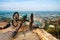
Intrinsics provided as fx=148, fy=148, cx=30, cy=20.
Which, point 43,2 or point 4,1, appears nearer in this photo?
point 4,1

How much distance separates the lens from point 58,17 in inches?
306

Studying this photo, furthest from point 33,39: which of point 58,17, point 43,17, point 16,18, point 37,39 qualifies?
point 58,17

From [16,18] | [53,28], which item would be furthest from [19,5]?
[16,18]

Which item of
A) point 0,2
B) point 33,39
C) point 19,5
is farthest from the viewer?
point 19,5

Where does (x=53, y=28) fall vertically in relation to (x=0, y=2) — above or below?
below

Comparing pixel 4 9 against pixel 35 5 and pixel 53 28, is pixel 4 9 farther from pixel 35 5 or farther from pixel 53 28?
pixel 53 28

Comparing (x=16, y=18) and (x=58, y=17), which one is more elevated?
(x=16, y=18)

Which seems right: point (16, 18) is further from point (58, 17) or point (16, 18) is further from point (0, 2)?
point (58, 17)

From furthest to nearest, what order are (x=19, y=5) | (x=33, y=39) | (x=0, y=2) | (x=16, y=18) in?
1. (x=19, y=5)
2. (x=0, y=2)
3. (x=16, y=18)
4. (x=33, y=39)

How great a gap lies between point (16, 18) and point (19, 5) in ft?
11.3

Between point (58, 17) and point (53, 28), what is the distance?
771 millimetres

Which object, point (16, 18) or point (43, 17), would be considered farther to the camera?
point (43, 17)

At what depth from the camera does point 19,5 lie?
7621 millimetres

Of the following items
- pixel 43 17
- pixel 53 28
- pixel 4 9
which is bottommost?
pixel 53 28
